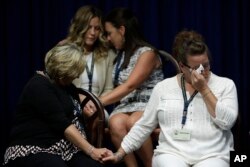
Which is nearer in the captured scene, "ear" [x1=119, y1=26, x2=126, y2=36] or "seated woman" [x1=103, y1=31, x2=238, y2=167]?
"seated woman" [x1=103, y1=31, x2=238, y2=167]

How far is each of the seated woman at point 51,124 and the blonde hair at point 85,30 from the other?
0.91m

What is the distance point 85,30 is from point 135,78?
1.71ft

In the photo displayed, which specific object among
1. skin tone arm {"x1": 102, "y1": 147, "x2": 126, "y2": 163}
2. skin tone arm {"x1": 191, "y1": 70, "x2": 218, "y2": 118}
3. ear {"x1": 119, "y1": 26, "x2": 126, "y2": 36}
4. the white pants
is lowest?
skin tone arm {"x1": 102, "y1": 147, "x2": 126, "y2": 163}

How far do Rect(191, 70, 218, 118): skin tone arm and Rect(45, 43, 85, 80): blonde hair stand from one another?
23.6 inches

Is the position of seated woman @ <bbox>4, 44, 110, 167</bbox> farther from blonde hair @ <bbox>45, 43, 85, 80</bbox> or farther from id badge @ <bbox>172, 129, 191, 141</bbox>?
id badge @ <bbox>172, 129, 191, 141</bbox>

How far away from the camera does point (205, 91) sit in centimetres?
307

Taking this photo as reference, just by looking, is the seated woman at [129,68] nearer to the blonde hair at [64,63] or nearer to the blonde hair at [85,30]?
the blonde hair at [85,30]

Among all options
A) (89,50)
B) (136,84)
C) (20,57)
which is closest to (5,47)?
(20,57)

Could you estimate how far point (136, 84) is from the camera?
12.7 ft

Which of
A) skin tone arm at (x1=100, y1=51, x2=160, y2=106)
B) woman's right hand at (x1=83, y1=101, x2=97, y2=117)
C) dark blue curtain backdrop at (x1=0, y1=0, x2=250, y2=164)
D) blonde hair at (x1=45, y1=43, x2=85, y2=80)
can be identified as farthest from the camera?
dark blue curtain backdrop at (x1=0, y1=0, x2=250, y2=164)

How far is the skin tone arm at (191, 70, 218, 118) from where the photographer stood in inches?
120

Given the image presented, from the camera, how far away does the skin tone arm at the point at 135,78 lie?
3.83 m

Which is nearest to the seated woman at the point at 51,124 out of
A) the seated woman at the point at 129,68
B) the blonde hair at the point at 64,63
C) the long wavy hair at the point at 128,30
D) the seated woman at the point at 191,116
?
the blonde hair at the point at 64,63

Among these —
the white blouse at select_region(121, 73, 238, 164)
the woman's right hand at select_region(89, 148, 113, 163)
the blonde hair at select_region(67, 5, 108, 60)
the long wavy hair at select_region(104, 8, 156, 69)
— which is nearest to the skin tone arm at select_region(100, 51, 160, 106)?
the long wavy hair at select_region(104, 8, 156, 69)
